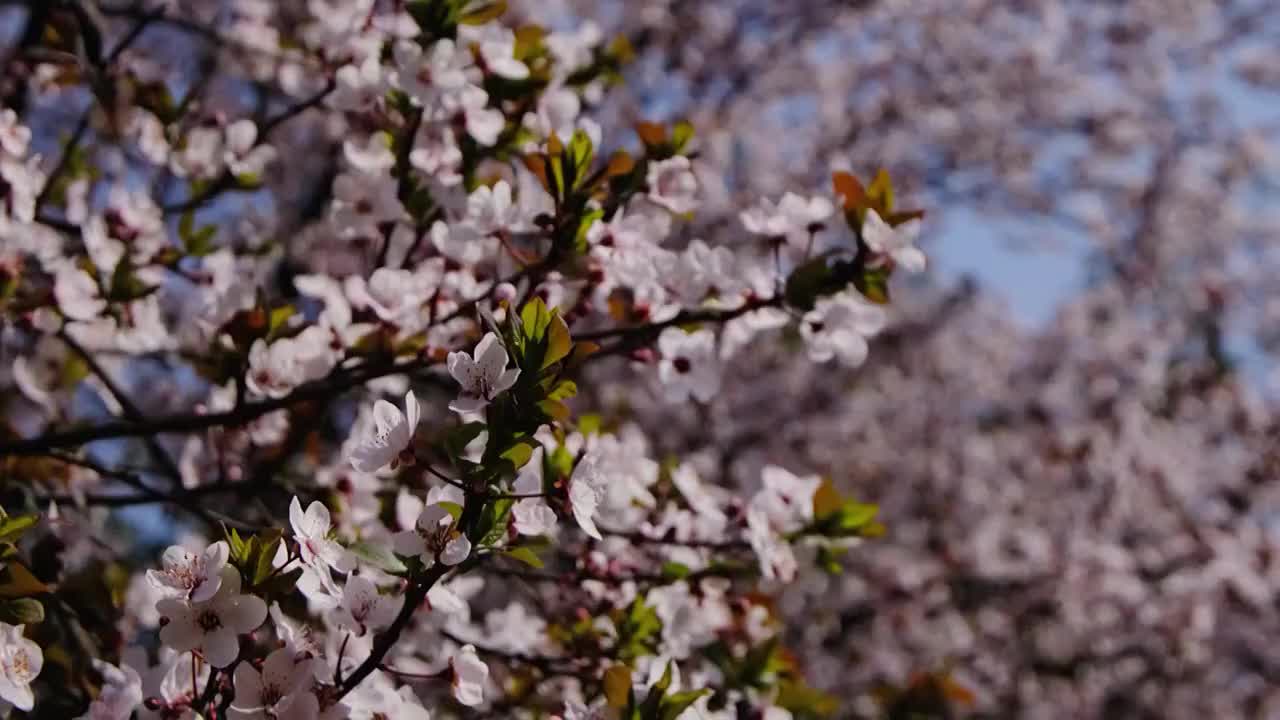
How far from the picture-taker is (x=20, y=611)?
1.40 meters

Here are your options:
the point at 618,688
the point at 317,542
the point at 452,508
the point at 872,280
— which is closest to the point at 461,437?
the point at 452,508

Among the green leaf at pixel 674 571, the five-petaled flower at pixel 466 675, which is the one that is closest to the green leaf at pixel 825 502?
the green leaf at pixel 674 571

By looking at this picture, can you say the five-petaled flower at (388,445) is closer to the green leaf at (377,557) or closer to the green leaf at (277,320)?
the green leaf at (377,557)

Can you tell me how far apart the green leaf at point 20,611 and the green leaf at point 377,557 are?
382 mm

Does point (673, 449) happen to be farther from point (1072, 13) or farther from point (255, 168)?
point (1072, 13)

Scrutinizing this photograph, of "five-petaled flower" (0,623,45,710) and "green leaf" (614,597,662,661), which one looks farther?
"green leaf" (614,597,662,661)

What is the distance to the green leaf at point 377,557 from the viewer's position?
55.3 inches

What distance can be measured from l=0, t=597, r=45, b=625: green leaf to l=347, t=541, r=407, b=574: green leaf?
1.25 feet

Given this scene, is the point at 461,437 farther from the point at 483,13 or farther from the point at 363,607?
the point at 483,13

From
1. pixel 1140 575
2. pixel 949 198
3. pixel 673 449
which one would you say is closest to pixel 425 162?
pixel 673 449

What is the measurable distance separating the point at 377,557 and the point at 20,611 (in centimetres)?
44

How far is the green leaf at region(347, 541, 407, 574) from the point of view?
4.61 ft

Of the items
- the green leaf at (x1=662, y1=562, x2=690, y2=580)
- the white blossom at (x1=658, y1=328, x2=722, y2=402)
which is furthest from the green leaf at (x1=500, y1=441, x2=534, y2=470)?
the green leaf at (x1=662, y1=562, x2=690, y2=580)

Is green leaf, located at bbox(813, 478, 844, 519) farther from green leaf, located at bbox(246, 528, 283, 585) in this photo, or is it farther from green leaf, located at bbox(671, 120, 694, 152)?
green leaf, located at bbox(246, 528, 283, 585)
